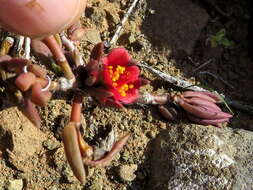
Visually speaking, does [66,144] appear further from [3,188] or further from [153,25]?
[153,25]

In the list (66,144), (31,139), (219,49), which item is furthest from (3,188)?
(219,49)

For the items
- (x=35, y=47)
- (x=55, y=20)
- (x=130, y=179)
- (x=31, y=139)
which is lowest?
(x=130, y=179)

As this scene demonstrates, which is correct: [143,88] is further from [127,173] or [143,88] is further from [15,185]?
[15,185]

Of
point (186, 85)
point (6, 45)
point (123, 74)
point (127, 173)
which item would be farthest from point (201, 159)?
point (6, 45)

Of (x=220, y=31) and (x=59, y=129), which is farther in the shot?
(x=220, y=31)

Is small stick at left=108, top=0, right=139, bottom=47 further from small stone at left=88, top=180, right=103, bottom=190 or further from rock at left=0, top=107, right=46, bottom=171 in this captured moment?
small stone at left=88, top=180, right=103, bottom=190

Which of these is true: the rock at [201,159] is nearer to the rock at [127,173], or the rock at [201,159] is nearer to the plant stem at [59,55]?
the rock at [127,173]

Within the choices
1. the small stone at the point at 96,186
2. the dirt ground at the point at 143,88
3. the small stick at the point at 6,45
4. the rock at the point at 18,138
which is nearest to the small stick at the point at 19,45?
the small stick at the point at 6,45

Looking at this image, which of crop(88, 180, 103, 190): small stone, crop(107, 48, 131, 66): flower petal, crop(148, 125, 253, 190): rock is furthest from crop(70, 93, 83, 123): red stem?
crop(148, 125, 253, 190): rock
